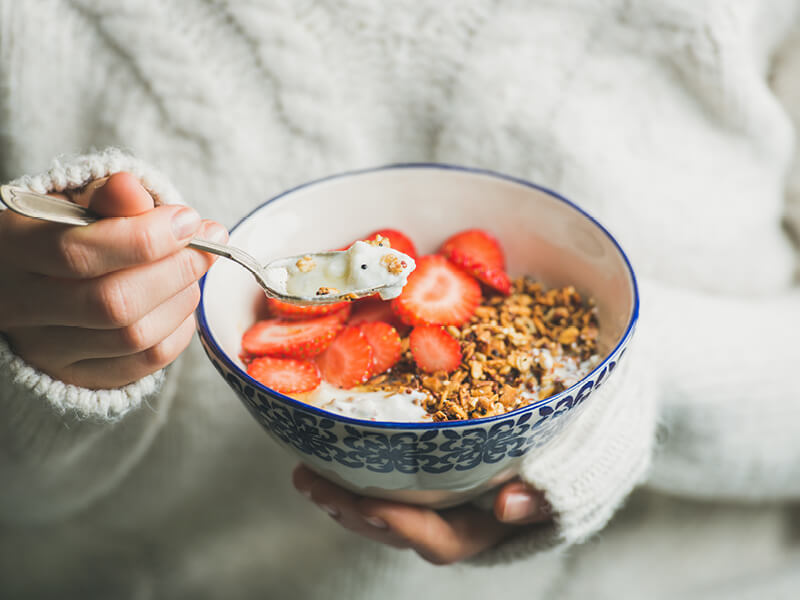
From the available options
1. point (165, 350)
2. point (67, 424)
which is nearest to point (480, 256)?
point (165, 350)

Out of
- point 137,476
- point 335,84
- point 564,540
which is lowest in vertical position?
point 137,476

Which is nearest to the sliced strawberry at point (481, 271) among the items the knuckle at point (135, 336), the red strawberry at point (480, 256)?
the red strawberry at point (480, 256)

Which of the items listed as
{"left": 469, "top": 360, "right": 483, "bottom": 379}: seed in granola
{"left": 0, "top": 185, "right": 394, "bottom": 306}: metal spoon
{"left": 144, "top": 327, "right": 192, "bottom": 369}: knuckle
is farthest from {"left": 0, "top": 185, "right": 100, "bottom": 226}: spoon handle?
{"left": 469, "top": 360, "right": 483, "bottom": 379}: seed in granola

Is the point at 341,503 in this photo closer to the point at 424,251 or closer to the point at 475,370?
the point at 475,370

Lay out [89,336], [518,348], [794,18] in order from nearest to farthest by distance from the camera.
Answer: [89,336] → [518,348] → [794,18]

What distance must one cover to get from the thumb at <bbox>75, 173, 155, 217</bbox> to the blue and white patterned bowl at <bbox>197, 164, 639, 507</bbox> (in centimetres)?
13

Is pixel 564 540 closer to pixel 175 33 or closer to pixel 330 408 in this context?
pixel 330 408

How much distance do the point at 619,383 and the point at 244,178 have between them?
54 cm

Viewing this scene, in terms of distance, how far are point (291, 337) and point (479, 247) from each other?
24cm

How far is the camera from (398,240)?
27.1 inches

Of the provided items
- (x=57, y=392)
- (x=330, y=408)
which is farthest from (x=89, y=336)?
(x=330, y=408)

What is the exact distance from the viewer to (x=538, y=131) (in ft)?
2.64

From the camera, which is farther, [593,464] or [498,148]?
[498,148]

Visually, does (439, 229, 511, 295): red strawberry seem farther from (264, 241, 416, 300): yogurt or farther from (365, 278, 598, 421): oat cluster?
(264, 241, 416, 300): yogurt
